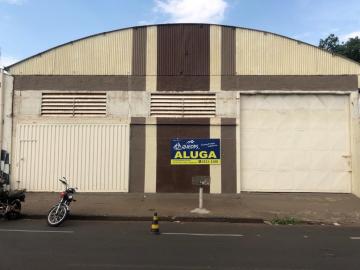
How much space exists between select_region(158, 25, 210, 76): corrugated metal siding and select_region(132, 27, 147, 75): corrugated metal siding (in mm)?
638

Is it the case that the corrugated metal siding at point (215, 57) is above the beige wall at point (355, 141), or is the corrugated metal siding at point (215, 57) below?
above

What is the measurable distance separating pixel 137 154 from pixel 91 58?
4.30 metres

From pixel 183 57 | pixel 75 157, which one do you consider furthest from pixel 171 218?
pixel 183 57

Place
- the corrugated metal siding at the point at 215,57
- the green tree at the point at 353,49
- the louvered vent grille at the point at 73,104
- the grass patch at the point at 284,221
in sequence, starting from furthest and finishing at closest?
1. the green tree at the point at 353,49
2. the louvered vent grille at the point at 73,104
3. the corrugated metal siding at the point at 215,57
4. the grass patch at the point at 284,221

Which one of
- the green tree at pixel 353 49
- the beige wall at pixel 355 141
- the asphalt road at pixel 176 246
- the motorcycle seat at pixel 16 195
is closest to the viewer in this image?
the asphalt road at pixel 176 246

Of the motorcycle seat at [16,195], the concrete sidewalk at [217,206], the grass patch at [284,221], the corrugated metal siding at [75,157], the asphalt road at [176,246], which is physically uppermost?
the corrugated metal siding at [75,157]

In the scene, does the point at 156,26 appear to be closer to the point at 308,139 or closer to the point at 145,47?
the point at 145,47

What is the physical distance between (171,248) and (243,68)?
1045 cm

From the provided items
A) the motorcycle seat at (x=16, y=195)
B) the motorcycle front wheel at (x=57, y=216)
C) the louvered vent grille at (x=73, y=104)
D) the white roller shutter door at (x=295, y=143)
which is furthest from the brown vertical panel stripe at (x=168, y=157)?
the motorcycle front wheel at (x=57, y=216)

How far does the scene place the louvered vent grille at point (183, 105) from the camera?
16781 millimetres

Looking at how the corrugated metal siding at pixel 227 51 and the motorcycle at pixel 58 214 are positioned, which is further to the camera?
the corrugated metal siding at pixel 227 51

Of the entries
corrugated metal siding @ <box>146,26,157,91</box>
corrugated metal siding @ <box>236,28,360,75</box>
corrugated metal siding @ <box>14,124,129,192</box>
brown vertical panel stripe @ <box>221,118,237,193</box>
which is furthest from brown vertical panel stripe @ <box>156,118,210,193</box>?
corrugated metal siding @ <box>236,28,360,75</box>

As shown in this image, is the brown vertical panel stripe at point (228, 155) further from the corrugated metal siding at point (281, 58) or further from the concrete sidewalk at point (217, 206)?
the corrugated metal siding at point (281, 58)

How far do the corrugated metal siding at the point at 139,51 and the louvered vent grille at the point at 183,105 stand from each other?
45.2 inches
